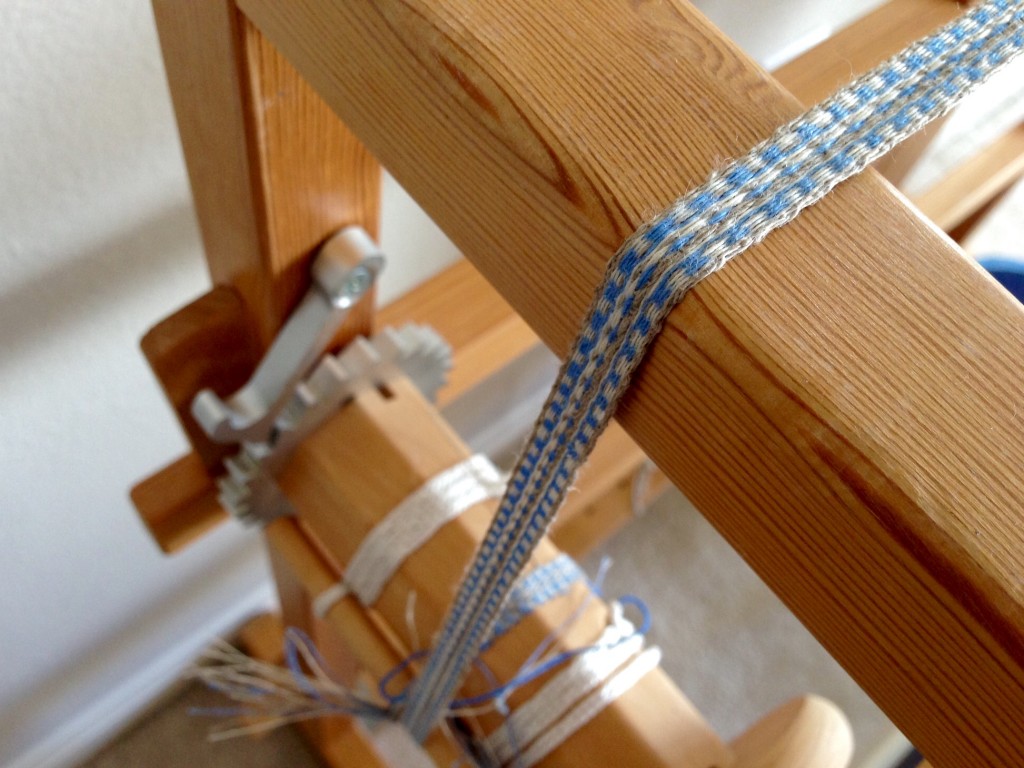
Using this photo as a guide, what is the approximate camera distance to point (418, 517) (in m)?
0.42

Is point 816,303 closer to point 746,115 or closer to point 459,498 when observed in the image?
point 746,115

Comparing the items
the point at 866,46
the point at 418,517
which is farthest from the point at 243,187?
the point at 866,46

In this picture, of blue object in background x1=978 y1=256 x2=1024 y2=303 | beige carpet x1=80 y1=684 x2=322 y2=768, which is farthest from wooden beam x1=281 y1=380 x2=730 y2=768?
beige carpet x1=80 y1=684 x2=322 y2=768

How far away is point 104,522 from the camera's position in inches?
28.3

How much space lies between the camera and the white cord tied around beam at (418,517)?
42 cm

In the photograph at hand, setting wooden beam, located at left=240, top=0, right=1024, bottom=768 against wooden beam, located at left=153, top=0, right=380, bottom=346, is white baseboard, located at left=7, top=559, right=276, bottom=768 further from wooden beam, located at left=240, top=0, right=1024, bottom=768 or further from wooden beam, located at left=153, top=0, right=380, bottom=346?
wooden beam, located at left=240, top=0, right=1024, bottom=768

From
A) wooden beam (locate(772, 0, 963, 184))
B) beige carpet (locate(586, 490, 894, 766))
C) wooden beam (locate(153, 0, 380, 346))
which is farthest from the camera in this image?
beige carpet (locate(586, 490, 894, 766))

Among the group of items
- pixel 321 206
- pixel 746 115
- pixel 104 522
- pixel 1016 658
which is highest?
pixel 104 522

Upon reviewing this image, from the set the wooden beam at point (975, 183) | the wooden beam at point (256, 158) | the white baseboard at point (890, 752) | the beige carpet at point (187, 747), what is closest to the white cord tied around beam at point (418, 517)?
the wooden beam at point (256, 158)

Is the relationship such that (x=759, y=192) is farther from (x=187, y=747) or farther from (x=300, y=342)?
(x=187, y=747)

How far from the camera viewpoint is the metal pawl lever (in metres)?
0.38

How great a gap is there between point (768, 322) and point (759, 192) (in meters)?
0.03

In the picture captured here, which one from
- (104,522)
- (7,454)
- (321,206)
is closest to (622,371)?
(321,206)

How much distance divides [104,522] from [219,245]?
0.43 meters
